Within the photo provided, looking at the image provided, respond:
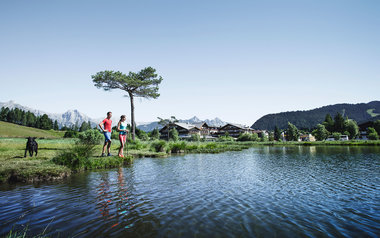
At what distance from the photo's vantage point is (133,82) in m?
37.1

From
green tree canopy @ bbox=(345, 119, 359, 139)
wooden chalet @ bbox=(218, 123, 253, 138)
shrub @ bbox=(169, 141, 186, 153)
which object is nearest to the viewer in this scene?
shrub @ bbox=(169, 141, 186, 153)

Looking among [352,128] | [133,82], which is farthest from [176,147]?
[352,128]

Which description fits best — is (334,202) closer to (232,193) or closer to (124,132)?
(232,193)

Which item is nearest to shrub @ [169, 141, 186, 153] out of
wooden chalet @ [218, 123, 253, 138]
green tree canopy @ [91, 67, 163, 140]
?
green tree canopy @ [91, 67, 163, 140]

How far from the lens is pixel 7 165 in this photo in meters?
9.97

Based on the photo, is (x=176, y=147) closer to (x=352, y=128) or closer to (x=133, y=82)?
(x=133, y=82)

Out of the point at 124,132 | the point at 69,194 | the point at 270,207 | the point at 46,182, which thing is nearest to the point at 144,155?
the point at 124,132

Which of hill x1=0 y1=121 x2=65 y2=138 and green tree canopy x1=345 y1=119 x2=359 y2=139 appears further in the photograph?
green tree canopy x1=345 y1=119 x2=359 y2=139

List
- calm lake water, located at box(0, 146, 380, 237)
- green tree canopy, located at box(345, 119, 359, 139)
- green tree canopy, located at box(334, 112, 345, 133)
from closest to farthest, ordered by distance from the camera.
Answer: calm lake water, located at box(0, 146, 380, 237)
green tree canopy, located at box(345, 119, 359, 139)
green tree canopy, located at box(334, 112, 345, 133)

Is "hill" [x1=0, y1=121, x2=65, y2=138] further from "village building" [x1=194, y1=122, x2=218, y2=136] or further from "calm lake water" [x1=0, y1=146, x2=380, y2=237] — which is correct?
"village building" [x1=194, y1=122, x2=218, y2=136]

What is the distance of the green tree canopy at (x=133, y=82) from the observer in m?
36.1

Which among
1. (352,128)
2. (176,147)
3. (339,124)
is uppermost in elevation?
(339,124)

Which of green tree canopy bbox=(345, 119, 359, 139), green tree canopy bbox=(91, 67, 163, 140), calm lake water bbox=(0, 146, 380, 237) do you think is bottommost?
calm lake water bbox=(0, 146, 380, 237)

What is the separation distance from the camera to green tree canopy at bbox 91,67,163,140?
1422 inches
